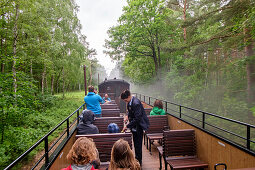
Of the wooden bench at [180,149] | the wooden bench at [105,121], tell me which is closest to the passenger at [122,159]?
the wooden bench at [180,149]

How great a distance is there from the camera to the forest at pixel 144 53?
631cm

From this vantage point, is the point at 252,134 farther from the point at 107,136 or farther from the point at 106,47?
the point at 106,47

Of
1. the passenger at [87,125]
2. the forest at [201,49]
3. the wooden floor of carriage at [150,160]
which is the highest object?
the forest at [201,49]

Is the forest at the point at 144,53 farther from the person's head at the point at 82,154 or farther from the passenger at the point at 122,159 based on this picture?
the passenger at the point at 122,159

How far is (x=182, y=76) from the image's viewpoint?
49.9ft

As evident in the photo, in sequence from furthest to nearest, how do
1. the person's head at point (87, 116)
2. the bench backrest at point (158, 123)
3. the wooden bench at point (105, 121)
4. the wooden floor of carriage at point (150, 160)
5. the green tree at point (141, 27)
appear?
the green tree at point (141, 27)
the bench backrest at point (158, 123)
the wooden bench at point (105, 121)
the wooden floor of carriage at point (150, 160)
the person's head at point (87, 116)

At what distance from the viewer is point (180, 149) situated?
11.3 feet

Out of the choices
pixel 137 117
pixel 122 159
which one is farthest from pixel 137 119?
pixel 122 159

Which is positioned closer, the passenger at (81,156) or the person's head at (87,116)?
the passenger at (81,156)

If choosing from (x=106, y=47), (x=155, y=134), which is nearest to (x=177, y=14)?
(x=106, y=47)

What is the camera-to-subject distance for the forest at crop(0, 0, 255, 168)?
6309 mm

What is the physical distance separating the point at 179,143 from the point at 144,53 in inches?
636

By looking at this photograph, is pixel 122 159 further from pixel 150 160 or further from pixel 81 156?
pixel 150 160

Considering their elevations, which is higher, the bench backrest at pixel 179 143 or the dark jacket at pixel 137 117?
the dark jacket at pixel 137 117
